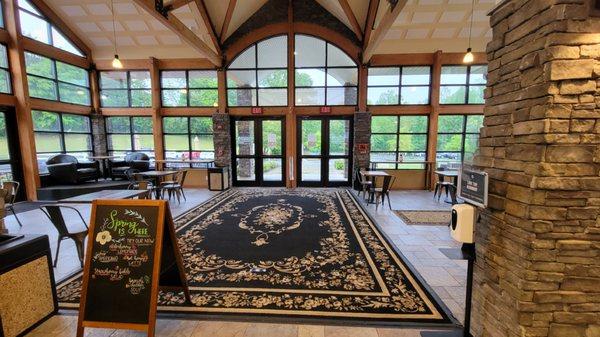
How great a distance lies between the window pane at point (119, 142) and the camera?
8812 mm

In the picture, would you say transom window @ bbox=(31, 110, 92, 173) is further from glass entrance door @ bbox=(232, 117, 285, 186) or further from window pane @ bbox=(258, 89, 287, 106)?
window pane @ bbox=(258, 89, 287, 106)

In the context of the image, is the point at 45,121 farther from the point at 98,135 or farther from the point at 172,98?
the point at 172,98

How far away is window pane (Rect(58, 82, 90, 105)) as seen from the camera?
7645 mm

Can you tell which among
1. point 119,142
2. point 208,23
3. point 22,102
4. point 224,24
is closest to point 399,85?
point 224,24

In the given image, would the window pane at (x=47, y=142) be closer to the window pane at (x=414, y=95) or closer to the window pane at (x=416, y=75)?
the window pane at (x=414, y=95)

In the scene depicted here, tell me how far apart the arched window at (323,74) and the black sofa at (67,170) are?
21.6 ft

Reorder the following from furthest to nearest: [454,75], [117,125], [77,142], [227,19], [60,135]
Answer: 1. [117,125]
2. [77,142]
3. [454,75]
4. [60,135]
5. [227,19]

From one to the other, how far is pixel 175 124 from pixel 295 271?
24.0ft

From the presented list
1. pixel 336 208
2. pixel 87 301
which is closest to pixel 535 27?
pixel 87 301

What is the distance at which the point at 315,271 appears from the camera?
9.97 feet

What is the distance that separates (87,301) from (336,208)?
14.7ft

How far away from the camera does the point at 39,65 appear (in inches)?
273

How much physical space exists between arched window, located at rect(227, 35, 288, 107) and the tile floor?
13.6 ft

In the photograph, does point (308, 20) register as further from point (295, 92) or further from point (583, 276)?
point (583, 276)
